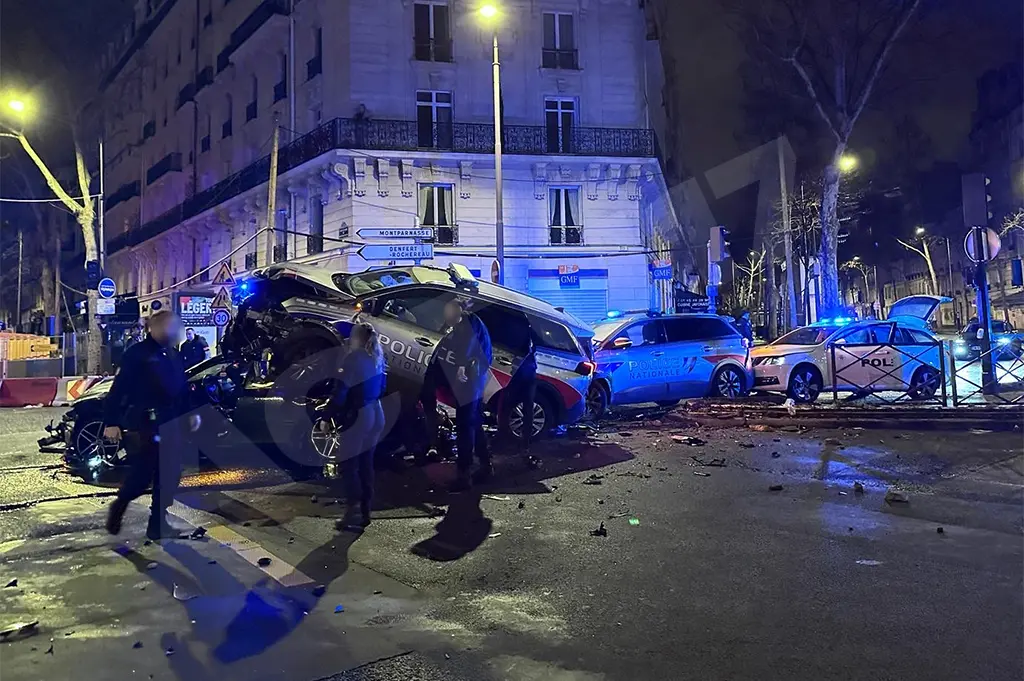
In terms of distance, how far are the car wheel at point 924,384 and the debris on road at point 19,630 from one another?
13.7 metres

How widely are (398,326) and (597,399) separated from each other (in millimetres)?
5105

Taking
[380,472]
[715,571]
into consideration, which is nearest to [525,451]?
[380,472]

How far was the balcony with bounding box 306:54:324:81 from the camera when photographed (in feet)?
88.9

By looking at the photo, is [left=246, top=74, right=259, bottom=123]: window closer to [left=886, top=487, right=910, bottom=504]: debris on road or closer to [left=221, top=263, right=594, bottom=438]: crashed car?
[left=221, top=263, right=594, bottom=438]: crashed car

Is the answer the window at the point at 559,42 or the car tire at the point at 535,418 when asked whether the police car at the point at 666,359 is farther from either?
the window at the point at 559,42

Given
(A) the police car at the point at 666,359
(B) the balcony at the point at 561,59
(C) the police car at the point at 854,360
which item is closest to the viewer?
(A) the police car at the point at 666,359

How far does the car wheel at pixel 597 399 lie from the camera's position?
42.3ft

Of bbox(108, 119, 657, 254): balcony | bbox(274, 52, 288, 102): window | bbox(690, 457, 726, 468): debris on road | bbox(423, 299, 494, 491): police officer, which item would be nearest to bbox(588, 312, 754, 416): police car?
bbox(690, 457, 726, 468): debris on road

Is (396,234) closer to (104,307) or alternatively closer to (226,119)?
(104,307)

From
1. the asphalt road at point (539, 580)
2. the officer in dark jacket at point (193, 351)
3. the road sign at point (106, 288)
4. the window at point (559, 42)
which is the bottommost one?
the asphalt road at point (539, 580)

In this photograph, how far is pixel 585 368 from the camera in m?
10.6

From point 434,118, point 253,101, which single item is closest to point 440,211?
point 434,118

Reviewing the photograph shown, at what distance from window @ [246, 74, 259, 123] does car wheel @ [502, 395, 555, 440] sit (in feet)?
A: 85.9

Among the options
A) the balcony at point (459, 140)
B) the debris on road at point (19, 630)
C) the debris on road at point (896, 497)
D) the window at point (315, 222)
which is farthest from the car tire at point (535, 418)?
the window at point (315, 222)
